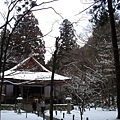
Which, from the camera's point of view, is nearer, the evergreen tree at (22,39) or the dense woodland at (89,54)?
the evergreen tree at (22,39)

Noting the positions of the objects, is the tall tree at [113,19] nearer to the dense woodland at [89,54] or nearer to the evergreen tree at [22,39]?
the dense woodland at [89,54]

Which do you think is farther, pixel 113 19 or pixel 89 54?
pixel 89 54

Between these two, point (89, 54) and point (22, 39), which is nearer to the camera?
point (22, 39)

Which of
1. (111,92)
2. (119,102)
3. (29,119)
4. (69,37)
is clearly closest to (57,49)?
(69,37)

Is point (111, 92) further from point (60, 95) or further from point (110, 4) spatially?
point (110, 4)

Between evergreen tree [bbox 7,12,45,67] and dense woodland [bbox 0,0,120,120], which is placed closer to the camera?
evergreen tree [bbox 7,12,45,67]

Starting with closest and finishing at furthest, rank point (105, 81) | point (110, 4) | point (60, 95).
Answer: point (110, 4), point (105, 81), point (60, 95)

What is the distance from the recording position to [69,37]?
16.9 metres

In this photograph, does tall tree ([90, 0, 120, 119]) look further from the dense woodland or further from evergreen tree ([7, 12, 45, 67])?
evergreen tree ([7, 12, 45, 67])

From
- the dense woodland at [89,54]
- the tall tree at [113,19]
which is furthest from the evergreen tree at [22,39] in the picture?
the tall tree at [113,19]

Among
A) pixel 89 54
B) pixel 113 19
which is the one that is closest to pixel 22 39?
pixel 113 19

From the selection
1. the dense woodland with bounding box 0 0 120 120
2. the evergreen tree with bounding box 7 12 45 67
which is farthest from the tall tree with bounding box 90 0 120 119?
the evergreen tree with bounding box 7 12 45 67

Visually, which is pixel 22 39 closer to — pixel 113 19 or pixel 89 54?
pixel 113 19

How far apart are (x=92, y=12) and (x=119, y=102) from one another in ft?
18.0
